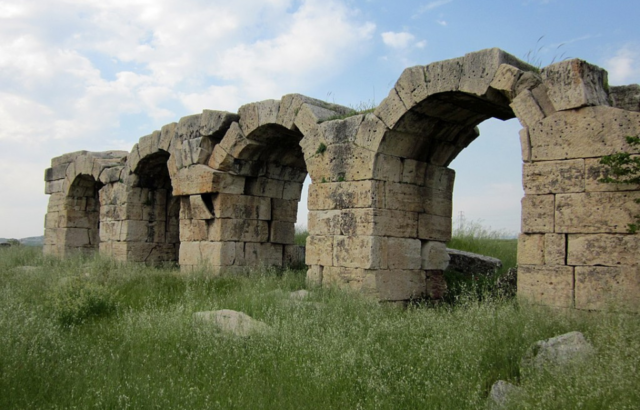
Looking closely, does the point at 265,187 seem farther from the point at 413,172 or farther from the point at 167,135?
the point at 413,172

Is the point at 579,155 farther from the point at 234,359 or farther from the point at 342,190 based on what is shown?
the point at 234,359

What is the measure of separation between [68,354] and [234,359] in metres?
1.60

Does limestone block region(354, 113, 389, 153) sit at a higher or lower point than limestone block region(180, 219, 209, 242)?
higher

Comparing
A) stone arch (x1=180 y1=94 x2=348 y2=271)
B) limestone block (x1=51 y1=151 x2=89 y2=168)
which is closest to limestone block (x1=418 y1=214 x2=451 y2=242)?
stone arch (x1=180 y1=94 x2=348 y2=271)

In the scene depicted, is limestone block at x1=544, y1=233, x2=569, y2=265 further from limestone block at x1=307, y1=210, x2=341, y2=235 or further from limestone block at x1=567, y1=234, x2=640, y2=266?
limestone block at x1=307, y1=210, x2=341, y2=235

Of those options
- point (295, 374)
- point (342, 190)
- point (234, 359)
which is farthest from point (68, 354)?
point (342, 190)

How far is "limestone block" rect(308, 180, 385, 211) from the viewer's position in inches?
336

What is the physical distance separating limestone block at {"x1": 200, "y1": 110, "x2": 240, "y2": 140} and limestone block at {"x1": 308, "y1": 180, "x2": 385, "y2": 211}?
2.79 m

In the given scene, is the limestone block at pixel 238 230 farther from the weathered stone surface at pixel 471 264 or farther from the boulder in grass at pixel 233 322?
the boulder in grass at pixel 233 322

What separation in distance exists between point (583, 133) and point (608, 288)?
5.57 ft

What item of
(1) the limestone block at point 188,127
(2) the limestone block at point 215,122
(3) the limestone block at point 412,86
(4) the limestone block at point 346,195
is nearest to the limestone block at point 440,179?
(4) the limestone block at point 346,195

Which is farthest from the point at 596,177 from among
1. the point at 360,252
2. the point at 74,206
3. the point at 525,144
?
the point at 74,206

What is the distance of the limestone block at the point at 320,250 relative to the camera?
8.96m

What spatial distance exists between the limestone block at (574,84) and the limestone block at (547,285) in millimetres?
1835
